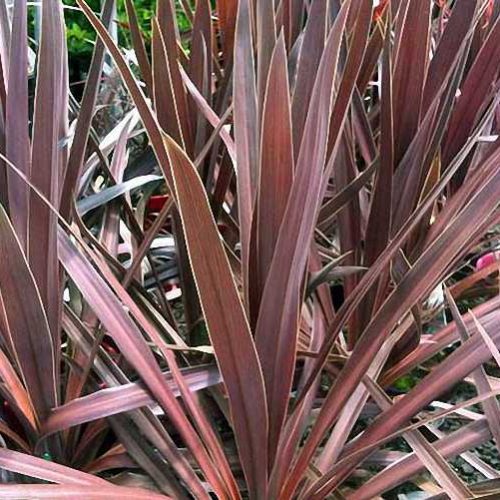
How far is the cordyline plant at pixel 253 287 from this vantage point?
578mm

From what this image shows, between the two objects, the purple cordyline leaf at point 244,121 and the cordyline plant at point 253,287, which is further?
the purple cordyline leaf at point 244,121

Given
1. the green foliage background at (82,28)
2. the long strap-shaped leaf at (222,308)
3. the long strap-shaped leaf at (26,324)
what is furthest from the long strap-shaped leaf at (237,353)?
the green foliage background at (82,28)

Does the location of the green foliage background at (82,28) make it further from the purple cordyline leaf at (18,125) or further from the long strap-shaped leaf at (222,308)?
the long strap-shaped leaf at (222,308)

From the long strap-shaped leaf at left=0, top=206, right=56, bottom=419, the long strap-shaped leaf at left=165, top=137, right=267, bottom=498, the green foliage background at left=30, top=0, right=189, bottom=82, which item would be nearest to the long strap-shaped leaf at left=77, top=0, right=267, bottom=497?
the long strap-shaped leaf at left=165, top=137, right=267, bottom=498

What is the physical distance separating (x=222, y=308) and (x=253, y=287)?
0.47 ft

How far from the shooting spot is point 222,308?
1.76 feet

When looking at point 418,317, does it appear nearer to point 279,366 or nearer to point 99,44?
point 279,366

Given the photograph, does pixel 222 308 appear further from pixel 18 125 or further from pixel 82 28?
pixel 82 28

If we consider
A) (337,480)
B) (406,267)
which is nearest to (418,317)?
(406,267)

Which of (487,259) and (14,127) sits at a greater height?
(14,127)

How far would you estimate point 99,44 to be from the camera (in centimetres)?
80

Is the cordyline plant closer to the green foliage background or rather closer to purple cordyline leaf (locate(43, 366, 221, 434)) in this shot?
purple cordyline leaf (locate(43, 366, 221, 434))

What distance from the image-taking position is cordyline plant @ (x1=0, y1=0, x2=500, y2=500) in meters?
0.58

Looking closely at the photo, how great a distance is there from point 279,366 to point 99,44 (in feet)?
1.40
